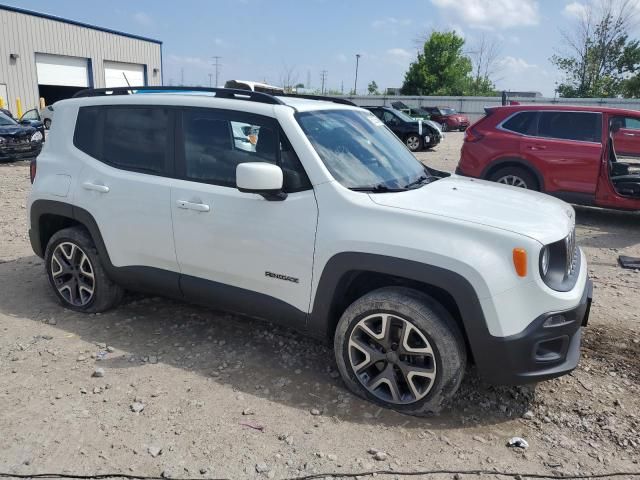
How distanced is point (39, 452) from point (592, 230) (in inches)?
292

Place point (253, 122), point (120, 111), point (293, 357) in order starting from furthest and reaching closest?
point (120, 111), point (293, 357), point (253, 122)

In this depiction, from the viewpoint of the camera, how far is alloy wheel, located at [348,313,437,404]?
2.97 m

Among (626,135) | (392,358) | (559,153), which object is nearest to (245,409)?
(392,358)

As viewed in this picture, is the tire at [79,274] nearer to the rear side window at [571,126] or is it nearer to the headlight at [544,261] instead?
the headlight at [544,261]

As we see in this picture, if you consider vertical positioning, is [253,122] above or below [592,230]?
above

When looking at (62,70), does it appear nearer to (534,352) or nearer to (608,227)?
(608,227)

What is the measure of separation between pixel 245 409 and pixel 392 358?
922 mm

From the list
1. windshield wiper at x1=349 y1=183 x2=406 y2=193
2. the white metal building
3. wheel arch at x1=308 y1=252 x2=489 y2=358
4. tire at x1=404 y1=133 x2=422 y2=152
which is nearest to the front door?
wheel arch at x1=308 y1=252 x2=489 y2=358

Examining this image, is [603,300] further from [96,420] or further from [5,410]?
[5,410]

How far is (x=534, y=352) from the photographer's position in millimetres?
2775

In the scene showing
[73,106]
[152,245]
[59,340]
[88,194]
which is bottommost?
[59,340]

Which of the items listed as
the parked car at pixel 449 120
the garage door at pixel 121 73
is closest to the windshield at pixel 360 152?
the parked car at pixel 449 120

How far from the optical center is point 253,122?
345 centimetres

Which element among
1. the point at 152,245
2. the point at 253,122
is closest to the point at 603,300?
the point at 253,122
